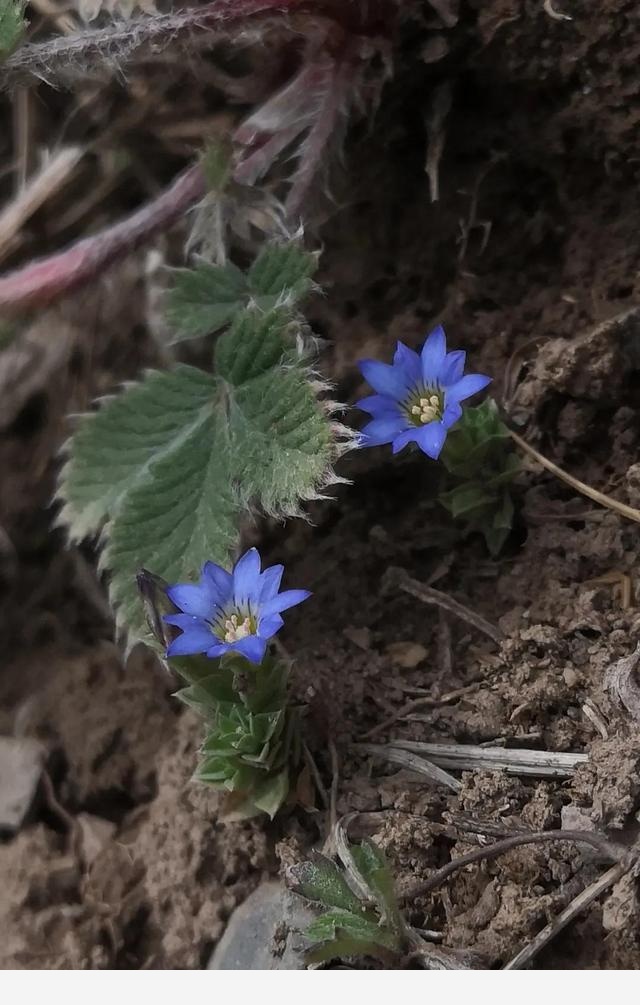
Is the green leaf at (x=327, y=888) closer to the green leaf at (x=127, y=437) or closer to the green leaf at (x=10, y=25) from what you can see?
the green leaf at (x=127, y=437)

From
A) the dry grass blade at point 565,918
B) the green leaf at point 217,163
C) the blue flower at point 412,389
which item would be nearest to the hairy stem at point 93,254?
the green leaf at point 217,163

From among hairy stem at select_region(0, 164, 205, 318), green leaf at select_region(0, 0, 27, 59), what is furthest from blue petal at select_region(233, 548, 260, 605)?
green leaf at select_region(0, 0, 27, 59)

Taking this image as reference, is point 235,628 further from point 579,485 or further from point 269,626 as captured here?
point 579,485

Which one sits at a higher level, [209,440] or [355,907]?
[209,440]

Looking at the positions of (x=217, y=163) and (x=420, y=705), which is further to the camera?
(x=217, y=163)

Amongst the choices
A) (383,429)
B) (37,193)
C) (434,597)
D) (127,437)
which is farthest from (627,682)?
(37,193)

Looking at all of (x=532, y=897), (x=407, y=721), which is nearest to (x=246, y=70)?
(x=407, y=721)

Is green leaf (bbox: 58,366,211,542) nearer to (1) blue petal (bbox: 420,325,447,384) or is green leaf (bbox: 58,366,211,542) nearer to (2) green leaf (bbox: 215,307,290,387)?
(2) green leaf (bbox: 215,307,290,387)
